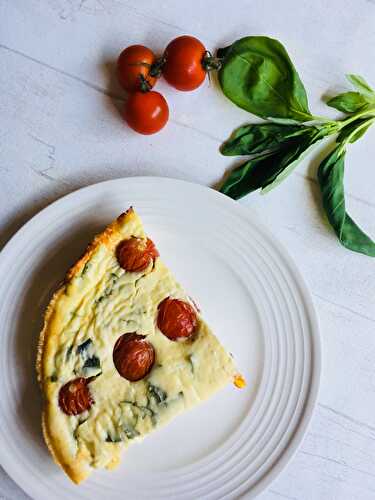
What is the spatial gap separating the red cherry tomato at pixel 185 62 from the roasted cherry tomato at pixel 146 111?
5.1 inches

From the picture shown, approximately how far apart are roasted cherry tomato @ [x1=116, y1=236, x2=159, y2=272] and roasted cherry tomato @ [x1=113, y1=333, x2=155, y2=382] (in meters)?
0.31

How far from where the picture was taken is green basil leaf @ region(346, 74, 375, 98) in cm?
316

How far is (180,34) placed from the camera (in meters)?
3.26

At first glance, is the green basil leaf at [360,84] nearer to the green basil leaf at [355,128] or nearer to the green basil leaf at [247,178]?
the green basil leaf at [355,128]

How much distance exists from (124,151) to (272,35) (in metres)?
0.98

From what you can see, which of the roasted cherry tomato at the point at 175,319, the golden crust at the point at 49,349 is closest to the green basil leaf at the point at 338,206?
the roasted cherry tomato at the point at 175,319

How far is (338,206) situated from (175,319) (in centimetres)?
100

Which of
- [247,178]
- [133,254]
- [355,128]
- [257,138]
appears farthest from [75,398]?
[355,128]

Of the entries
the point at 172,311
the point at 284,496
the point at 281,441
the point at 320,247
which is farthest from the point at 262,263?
the point at 284,496

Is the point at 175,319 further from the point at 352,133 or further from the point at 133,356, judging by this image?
the point at 352,133

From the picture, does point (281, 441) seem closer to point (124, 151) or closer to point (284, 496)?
point (284, 496)

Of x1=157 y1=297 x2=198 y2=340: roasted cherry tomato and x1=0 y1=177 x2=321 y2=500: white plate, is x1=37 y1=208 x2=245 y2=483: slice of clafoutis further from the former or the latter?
x1=0 y1=177 x2=321 y2=500: white plate

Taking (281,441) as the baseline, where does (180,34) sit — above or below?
above

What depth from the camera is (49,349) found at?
277 centimetres
